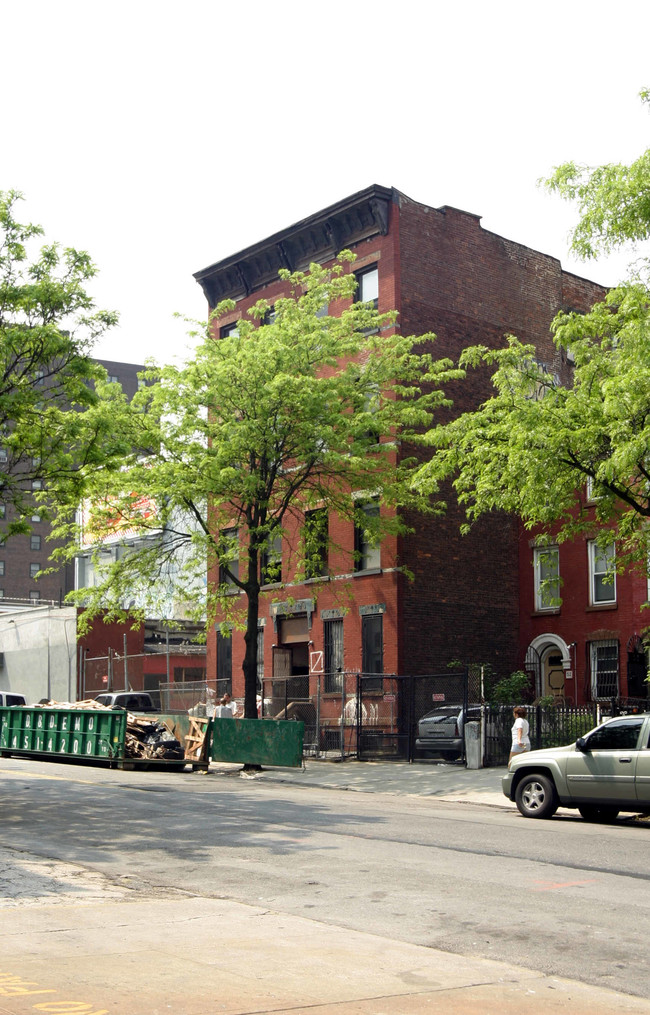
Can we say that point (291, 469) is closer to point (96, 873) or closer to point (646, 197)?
point (646, 197)

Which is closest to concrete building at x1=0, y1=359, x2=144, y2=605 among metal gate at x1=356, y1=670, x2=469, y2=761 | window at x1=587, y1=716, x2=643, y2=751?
metal gate at x1=356, y1=670, x2=469, y2=761

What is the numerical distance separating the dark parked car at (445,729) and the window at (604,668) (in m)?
6.84

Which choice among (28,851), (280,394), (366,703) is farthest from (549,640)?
(28,851)

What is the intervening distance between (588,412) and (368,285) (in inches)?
649

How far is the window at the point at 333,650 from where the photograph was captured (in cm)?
3375

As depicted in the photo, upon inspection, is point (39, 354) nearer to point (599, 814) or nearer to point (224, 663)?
point (599, 814)

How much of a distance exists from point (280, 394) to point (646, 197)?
10.2 m

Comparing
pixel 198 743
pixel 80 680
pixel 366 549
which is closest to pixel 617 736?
pixel 198 743

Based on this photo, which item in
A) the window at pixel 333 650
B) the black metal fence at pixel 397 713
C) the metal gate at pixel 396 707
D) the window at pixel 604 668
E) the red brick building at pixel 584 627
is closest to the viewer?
the black metal fence at pixel 397 713

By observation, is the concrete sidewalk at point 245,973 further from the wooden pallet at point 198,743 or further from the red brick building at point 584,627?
the red brick building at point 584,627

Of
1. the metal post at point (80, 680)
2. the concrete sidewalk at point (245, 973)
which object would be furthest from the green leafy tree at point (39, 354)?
the metal post at point (80, 680)

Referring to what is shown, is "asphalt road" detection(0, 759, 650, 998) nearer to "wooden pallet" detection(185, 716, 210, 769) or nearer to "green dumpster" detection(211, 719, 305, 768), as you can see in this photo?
"green dumpster" detection(211, 719, 305, 768)

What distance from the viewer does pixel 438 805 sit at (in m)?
20.0

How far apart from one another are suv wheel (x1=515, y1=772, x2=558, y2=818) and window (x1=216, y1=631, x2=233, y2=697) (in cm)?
2155
